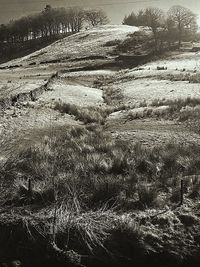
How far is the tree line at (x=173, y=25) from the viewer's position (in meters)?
84.5

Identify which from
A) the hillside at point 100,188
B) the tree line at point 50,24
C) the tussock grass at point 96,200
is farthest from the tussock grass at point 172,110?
the tree line at point 50,24

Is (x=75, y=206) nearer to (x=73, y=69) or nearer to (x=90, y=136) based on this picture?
(x=90, y=136)

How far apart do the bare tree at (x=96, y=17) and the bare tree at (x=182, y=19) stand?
57167 mm

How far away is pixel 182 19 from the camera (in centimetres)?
8950

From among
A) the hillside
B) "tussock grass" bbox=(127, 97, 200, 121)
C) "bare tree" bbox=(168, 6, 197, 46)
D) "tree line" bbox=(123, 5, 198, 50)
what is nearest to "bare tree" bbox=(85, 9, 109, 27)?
"tree line" bbox=(123, 5, 198, 50)

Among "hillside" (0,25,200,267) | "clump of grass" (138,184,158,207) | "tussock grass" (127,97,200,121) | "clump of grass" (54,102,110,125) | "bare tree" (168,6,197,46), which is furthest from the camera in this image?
"bare tree" (168,6,197,46)

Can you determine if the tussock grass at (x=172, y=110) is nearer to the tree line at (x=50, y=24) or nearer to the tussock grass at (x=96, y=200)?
the tussock grass at (x=96, y=200)

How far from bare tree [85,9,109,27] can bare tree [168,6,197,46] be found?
57167 mm

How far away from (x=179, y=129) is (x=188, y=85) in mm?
15488

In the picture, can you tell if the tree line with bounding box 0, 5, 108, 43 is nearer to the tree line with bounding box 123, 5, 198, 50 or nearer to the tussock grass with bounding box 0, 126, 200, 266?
the tree line with bounding box 123, 5, 198, 50

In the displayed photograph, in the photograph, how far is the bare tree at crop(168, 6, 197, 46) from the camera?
8831cm

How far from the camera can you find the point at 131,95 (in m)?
32.8

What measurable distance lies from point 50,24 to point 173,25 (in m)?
63.4

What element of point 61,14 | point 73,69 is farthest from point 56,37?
point 73,69
